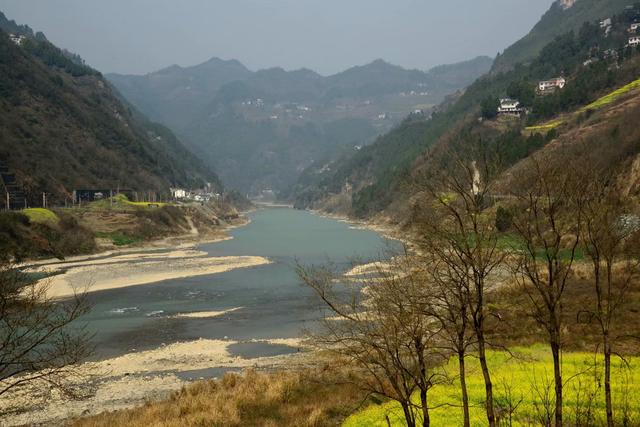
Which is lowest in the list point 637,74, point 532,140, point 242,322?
point 242,322

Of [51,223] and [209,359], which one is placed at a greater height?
[51,223]

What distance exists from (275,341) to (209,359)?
5.01m

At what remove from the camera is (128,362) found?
28.8 meters

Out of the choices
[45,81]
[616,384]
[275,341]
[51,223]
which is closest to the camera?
[616,384]

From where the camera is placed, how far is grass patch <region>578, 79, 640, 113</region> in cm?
9156

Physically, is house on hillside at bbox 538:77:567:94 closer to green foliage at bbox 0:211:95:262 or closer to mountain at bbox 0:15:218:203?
mountain at bbox 0:15:218:203

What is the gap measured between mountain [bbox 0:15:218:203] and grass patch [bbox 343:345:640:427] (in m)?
89.3

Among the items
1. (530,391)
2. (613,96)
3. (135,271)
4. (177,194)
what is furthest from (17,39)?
(530,391)

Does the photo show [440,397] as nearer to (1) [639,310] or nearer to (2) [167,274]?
(1) [639,310]

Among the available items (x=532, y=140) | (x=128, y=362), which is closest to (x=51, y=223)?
(x=128, y=362)

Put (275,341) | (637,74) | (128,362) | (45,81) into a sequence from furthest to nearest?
(45,81), (637,74), (275,341), (128,362)

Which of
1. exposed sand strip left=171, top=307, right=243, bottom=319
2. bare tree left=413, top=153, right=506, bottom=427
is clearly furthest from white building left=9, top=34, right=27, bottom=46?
bare tree left=413, top=153, right=506, bottom=427

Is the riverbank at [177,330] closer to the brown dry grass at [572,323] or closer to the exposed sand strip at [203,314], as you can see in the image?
the exposed sand strip at [203,314]

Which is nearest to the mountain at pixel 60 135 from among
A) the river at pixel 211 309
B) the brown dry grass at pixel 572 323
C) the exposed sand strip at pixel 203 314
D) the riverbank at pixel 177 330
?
the riverbank at pixel 177 330
